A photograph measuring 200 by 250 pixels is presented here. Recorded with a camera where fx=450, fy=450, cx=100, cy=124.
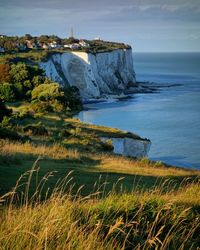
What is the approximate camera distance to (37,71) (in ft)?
205

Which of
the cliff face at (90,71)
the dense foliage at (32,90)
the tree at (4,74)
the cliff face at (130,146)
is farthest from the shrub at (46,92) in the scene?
the cliff face at (90,71)

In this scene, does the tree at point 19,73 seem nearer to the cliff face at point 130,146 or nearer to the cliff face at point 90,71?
the cliff face at point 90,71

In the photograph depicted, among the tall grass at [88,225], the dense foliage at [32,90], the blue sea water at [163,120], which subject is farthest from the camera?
the dense foliage at [32,90]

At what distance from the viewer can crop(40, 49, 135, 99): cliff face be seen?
83500 millimetres

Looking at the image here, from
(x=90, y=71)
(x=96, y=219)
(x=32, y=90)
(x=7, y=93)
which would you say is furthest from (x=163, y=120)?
(x=96, y=219)

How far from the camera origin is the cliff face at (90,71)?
83.5 metres

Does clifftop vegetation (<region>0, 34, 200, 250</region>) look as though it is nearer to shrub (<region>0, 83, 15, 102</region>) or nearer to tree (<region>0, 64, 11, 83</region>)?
shrub (<region>0, 83, 15, 102</region>)

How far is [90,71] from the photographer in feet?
299

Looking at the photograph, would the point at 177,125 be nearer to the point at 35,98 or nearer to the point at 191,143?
the point at 191,143

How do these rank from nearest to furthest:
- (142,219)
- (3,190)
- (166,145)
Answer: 1. (142,219)
2. (3,190)
3. (166,145)

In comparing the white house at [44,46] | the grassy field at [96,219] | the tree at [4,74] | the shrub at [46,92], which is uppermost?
the white house at [44,46]

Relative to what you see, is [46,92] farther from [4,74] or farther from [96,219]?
[96,219]

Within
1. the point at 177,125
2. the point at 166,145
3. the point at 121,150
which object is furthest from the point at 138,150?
the point at 177,125

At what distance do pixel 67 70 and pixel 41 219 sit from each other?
85.2m
